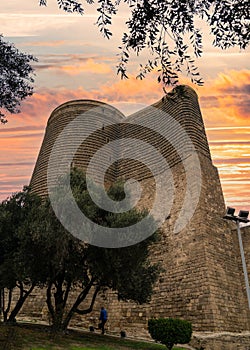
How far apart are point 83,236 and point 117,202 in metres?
2.32

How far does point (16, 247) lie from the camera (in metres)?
16.3

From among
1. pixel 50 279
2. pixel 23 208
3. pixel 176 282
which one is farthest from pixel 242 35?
pixel 176 282

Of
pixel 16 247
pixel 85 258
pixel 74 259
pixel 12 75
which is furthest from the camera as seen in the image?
pixel 16 247

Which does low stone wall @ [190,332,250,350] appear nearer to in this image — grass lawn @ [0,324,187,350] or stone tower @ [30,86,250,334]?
stone tower @ [30,86,250,334]

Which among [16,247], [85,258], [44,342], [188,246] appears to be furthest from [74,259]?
[188,246]

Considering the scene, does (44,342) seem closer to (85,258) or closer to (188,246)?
(85,258)

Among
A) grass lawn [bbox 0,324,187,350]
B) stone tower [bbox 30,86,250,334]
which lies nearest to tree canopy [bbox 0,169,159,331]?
grass lawn [bbox 0,324,187,350]

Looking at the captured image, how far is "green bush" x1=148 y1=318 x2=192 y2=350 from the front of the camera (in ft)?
43.1

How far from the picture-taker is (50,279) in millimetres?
14539

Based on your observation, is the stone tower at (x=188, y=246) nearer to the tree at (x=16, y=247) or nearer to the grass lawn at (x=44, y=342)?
the grass lawn at (x=44, y=342)

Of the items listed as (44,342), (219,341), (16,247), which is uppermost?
(16,247)

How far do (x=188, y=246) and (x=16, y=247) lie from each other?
879 cm

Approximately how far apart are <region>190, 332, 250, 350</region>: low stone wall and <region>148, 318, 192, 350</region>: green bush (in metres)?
1.81

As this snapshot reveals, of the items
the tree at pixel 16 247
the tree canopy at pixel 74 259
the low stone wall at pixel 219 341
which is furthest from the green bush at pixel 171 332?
the tree at pixel 16 247
